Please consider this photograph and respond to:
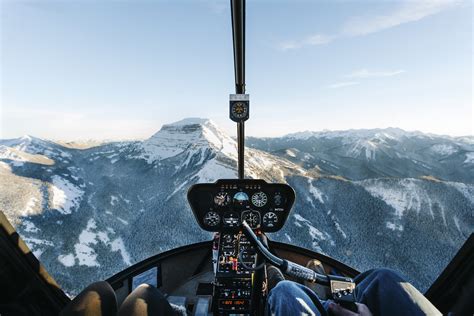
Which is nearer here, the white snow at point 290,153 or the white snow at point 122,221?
the white snow at point 122,221

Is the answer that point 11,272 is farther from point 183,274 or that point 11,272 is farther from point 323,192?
point 323,192

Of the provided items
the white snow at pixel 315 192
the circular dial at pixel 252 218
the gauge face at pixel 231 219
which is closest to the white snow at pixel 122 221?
the white snow at pixel 315 192

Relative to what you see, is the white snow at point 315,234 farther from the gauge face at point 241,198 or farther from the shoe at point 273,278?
the gauge face at point 241,198

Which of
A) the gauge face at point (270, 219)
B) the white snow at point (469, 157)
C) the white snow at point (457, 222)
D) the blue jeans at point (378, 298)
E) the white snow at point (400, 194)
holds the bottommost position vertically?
the white snow at point (457, 222)

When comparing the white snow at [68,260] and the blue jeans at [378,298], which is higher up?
the blue jeans at [378,298]

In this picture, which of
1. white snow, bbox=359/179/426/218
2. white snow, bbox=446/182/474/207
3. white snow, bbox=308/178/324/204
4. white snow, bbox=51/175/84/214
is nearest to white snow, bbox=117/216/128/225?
white snow, bbox=51/175/84/214

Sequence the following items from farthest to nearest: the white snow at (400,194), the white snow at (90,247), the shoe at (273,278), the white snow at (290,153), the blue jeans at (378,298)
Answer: the white snow at (290,153)
the white snow at (400,194)
the white snow at (90,247)
the shoe at (273,278)
the blue jeans at (378,298)

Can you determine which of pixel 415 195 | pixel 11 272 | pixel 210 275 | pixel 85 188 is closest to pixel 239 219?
pixel 210 275
